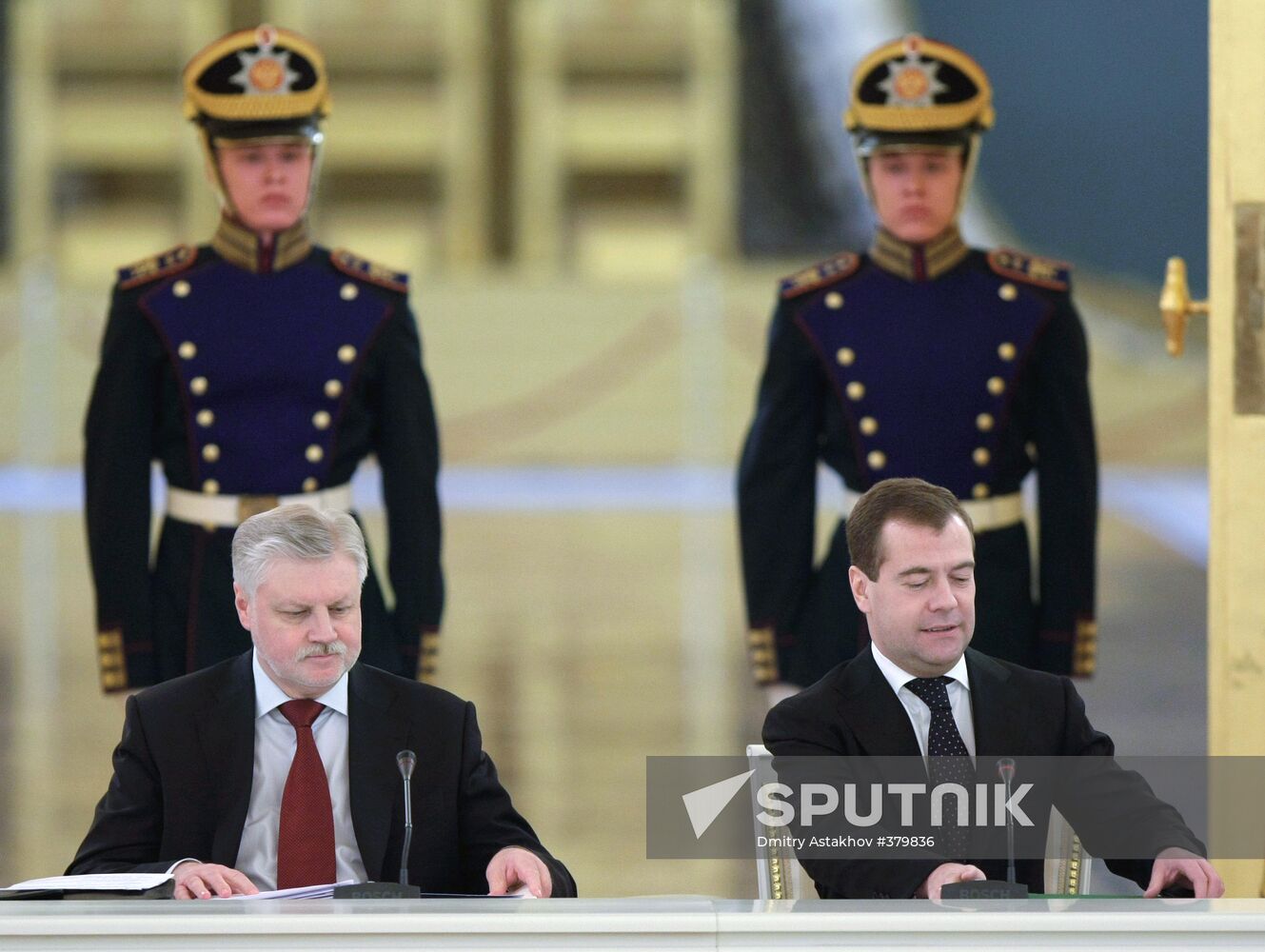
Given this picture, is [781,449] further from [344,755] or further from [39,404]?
[39,404]

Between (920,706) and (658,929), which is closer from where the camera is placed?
(658,929)

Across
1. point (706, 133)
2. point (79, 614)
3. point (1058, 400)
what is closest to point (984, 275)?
point (1058, 400)

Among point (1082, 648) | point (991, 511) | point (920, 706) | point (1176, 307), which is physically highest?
point (1176, 307)

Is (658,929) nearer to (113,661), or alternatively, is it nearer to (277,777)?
(277,777)

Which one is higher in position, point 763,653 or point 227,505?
point 227,505

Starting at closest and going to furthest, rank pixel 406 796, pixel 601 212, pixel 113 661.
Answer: pixel 406 796
pixel 113 661
pixel 601 212

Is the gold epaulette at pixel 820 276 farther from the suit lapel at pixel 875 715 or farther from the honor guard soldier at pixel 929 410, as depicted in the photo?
the suit lapel at pixel 875 715

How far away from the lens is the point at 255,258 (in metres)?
3.35

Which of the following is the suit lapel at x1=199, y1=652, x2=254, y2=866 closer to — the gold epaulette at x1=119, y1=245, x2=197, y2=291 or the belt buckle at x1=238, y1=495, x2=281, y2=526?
the belt buckle at x1=238, y1=495, x2=281, y2=526

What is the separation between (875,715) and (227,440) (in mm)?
1408

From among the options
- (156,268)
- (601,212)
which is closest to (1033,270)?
(156,268)

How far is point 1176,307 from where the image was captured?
294cm

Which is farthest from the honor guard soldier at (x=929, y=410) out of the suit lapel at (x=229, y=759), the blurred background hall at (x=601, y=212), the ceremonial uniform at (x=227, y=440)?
the blurred background hall at (x=601, y=212)

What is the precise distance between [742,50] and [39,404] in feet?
19.4
